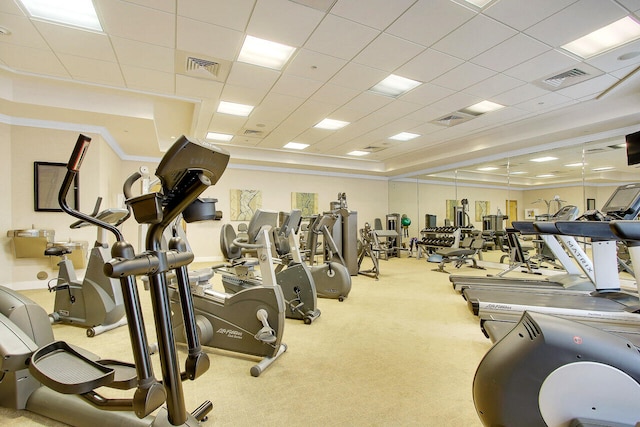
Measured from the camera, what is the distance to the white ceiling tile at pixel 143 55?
3172mm

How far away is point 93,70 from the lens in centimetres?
373

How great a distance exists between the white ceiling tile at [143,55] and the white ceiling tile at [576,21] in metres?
3.72

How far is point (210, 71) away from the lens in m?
3.84

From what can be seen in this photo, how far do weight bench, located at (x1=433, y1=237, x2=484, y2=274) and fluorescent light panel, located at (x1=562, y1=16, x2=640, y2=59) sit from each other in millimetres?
4061

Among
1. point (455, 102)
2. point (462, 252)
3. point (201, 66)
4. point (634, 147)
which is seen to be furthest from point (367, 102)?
point (462, 252)

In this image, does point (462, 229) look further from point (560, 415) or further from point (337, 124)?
point (560, 415)

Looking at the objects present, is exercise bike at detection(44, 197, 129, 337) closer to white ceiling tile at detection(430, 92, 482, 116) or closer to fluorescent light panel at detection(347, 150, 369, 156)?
white ceiling tile at detection(430, 92, 482, 116)

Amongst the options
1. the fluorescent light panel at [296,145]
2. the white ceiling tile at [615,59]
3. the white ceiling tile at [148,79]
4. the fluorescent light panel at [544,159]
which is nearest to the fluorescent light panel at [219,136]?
the fluorescent light panel at [296,145]

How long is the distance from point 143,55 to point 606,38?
4.86 metres

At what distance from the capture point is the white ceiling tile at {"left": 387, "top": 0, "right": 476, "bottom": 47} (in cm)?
260

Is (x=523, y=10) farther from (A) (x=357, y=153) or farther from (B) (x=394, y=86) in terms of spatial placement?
(A) (x=357, y=153)

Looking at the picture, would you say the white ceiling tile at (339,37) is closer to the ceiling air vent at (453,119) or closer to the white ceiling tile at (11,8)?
the white ceiling tile at (11,8)

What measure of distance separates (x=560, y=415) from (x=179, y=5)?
11.8ft

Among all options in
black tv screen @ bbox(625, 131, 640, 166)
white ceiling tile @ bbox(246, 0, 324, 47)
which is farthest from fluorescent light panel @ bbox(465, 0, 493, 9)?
black tv screen @ bbox(625, 131, 640, 166)
